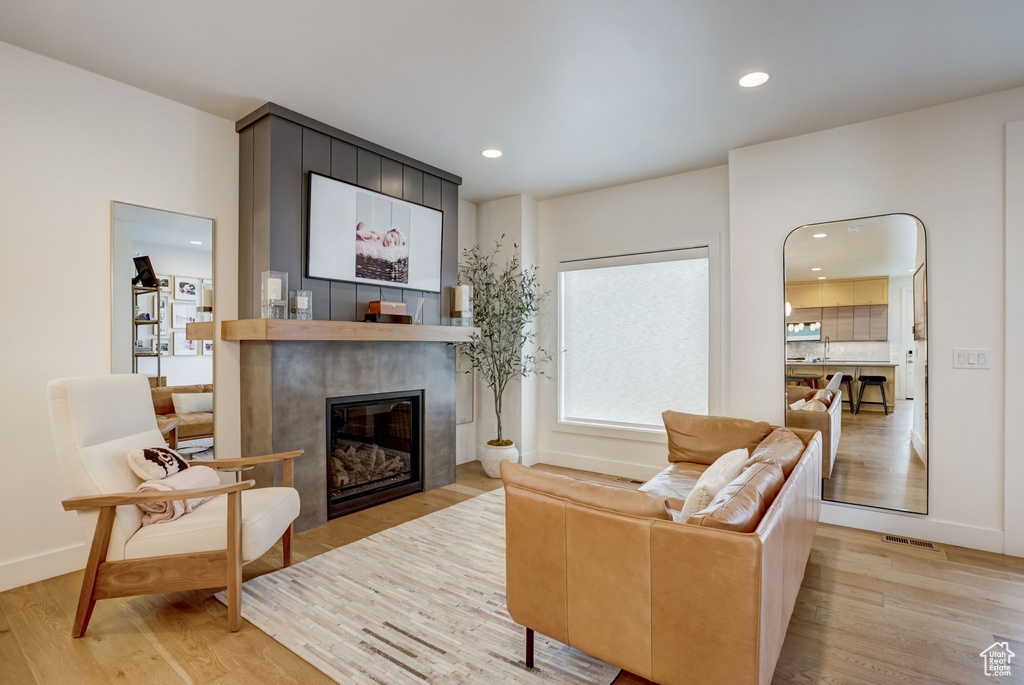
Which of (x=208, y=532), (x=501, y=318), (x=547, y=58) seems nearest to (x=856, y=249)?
(x=547, y=58)

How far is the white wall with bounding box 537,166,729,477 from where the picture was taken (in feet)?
13.5

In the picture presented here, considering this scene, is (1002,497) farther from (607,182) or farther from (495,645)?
(607,182)

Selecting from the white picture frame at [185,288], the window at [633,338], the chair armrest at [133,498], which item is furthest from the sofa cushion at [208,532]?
the window at [633,338]

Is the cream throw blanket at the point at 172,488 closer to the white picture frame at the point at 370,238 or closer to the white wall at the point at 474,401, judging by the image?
the white picture frame at the point at 370,238

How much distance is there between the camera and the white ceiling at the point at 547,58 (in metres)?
2.18

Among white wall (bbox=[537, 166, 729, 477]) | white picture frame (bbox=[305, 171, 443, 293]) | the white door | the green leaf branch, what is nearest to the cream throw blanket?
white picture frame (bbox=[305, 171, 443, 293])

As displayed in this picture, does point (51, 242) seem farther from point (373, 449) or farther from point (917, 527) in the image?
point (917, 527)

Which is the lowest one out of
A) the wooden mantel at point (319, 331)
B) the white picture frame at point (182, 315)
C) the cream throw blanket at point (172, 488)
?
the cream throw blanket at point (172, 488)

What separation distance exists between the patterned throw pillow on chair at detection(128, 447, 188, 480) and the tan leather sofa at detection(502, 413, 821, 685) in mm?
1618

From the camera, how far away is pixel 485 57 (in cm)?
254

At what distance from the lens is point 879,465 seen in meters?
3.28

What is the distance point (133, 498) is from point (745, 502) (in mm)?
2343

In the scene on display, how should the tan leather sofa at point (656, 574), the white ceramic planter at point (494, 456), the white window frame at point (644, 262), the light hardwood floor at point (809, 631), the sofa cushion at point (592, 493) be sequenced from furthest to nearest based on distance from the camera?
1. the white ceramic planter at point (494, 456)
2. the white window frame at point (644, 262)
3. the light hardwood floor at point (809, 631)
4. the sofa cushion at point (592, 493)
5. the tan leather sofa at point (656, 574)

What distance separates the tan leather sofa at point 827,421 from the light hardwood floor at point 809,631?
647mm
